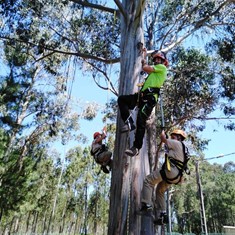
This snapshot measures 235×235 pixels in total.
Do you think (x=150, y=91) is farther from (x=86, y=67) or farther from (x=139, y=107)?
(x=86, y=67)

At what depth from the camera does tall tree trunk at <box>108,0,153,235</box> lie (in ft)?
7.80

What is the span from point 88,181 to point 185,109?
53.9ft

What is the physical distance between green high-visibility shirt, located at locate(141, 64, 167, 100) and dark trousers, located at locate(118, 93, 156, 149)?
0.11 m

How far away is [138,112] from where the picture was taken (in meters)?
2.81

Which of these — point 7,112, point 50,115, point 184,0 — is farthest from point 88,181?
point 184,0

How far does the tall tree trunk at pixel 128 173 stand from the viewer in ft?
7.80

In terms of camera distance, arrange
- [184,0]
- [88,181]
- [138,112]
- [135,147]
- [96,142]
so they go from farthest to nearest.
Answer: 1. [88,181]
2. [184,0]
3. [96,142]
4. [138,112]
5. [135,147]

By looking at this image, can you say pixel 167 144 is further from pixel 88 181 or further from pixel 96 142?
pixel 88 181

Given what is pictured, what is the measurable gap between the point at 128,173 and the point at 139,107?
68 cm

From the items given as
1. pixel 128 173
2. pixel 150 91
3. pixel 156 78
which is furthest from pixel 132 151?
pixel 156 78

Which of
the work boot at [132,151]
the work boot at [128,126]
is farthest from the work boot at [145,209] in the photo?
the work boot at [128,126]

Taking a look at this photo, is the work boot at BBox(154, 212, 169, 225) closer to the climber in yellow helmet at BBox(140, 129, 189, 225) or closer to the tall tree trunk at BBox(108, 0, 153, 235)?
the climber in yellow helmet at BBox(140, 129, 189, 225)

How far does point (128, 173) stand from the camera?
8.43ft

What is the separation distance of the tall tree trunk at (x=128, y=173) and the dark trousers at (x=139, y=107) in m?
0.13
